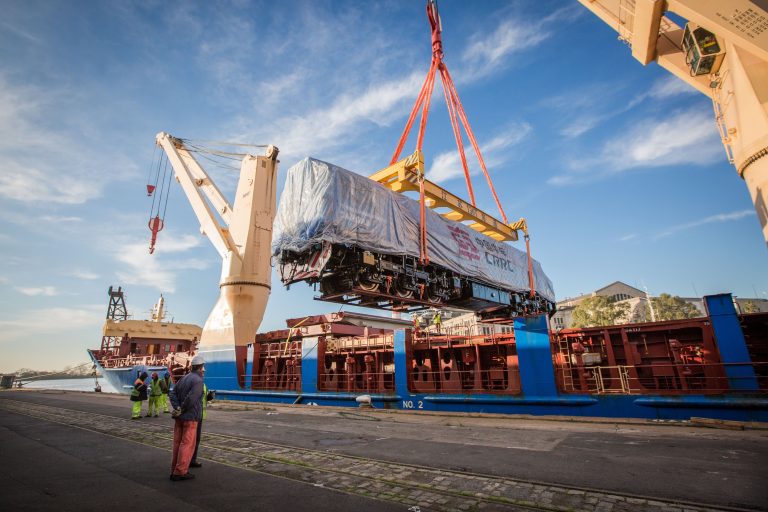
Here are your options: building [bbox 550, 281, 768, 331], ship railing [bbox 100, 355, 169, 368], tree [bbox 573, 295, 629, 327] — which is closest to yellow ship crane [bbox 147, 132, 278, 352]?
ship railing [bbox 100, 355, 169, 368]

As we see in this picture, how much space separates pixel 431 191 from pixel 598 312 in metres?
40.9

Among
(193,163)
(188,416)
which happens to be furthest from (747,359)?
(193,163)

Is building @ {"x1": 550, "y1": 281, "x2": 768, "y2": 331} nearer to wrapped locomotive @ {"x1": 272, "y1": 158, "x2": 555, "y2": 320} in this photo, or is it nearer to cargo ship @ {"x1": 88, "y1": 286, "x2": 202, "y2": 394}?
wrapped locomotive @ {"x1": 272, "y1": 158, "x2": 555, "y2": 320}

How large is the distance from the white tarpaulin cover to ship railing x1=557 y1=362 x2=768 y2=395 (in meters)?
5.42

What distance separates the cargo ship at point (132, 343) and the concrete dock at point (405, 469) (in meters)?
23.1

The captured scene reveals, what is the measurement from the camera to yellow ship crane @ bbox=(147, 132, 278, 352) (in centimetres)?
1942

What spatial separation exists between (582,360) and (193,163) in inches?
962

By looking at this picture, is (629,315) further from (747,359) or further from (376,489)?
(376,489)

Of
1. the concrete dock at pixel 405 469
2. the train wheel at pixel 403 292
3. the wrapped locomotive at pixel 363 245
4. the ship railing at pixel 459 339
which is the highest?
the wrapped locomotive at pixel 363 245

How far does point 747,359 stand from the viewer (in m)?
7.86

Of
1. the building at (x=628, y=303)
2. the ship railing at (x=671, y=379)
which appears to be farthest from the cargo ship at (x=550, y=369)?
the building at (x=628, y=303)

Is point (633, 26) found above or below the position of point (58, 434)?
above

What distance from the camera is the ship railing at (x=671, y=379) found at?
7785mm

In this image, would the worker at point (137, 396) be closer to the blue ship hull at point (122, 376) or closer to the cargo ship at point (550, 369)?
the cargo ship at point (550, 369)
